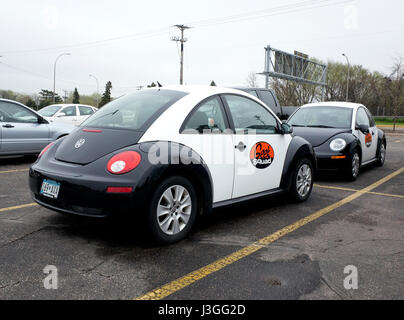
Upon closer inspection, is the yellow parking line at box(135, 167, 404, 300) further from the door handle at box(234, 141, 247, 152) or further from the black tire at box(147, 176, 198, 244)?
the door handle at box(234, 141, 247, 152)

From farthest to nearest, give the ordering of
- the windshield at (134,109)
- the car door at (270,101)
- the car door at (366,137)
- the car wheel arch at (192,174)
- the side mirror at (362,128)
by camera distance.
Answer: the car door at (270,101)
the car door at (366,137)
the side mirror at (362,128)
the windshield at (134,109)
the car wheel arch at (192,174)

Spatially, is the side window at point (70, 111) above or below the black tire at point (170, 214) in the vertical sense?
above

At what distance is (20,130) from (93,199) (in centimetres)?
624

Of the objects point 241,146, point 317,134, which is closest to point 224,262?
point 241,146

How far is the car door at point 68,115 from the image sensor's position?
562 inches

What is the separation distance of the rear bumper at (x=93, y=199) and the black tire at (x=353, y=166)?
5.19 m

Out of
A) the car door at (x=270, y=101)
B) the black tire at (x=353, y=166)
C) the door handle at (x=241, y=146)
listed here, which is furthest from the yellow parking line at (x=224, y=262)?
the car door at (x=270, y=101)

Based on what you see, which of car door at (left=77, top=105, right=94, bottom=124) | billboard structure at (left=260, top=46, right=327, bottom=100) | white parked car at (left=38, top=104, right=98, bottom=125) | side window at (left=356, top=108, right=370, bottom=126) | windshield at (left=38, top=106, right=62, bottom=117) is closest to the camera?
side window at (left=356, top=108, right=370, bottom=126)

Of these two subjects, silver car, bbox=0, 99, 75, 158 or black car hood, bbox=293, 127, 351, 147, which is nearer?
black car hood, bbox=293, 127, 351, 147

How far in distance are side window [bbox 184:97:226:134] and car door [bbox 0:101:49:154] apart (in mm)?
6031

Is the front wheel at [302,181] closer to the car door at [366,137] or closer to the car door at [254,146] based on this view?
the car door at [254,146]

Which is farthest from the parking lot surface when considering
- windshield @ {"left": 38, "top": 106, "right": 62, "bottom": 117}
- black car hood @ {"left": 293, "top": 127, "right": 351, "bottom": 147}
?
windshield @ {"left": 38, "top": 106, "right": 62, "bottom": 117}

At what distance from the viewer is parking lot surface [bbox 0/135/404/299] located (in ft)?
9.27

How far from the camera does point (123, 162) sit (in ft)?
11.4
